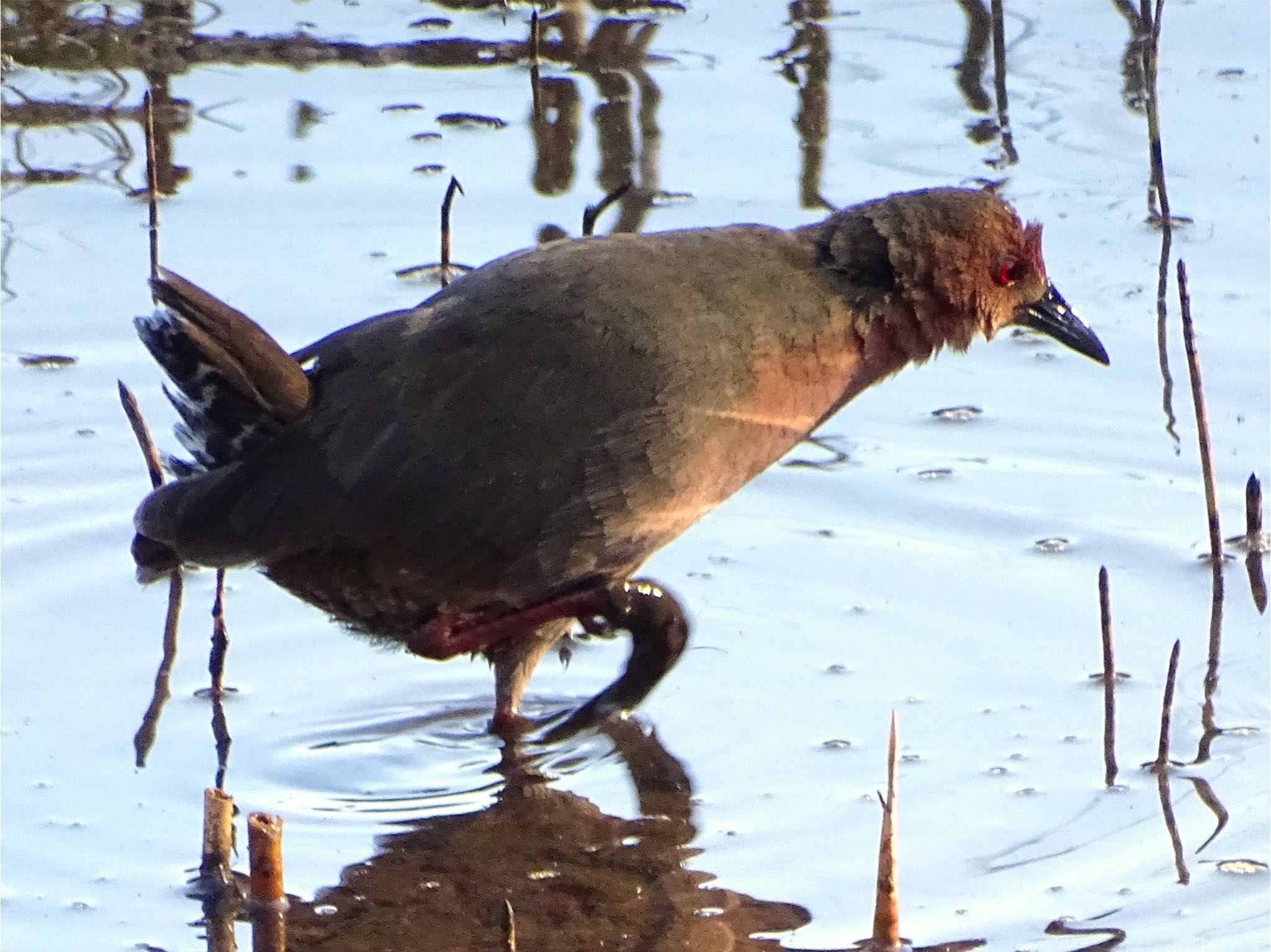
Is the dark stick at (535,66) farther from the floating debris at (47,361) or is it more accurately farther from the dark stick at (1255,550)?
the dark stick at (1255,550)

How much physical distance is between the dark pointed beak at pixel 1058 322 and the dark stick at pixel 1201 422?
20cm

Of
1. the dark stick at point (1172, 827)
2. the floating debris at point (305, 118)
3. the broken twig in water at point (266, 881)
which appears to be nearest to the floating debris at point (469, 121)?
the floating debris at point (305, 118)

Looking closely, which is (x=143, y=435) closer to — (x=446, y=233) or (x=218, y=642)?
(x=218, y=642)

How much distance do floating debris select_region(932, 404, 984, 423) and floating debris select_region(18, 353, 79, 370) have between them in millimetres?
2212

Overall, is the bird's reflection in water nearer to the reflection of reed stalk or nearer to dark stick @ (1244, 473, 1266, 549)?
the reflection of reed stalk

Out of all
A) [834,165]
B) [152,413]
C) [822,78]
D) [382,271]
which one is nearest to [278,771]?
[152,413]

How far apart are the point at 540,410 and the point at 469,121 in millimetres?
3207

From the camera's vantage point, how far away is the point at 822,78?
7465 mm

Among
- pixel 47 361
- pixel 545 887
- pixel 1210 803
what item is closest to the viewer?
pixel 545 887

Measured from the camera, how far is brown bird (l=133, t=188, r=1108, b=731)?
4.22 metres

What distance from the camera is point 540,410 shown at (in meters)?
4.22

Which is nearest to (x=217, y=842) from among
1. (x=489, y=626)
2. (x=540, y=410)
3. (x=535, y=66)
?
(x=489, y=626)

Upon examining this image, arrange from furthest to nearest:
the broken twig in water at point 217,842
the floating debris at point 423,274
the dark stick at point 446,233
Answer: the floating debris at point 423,274
the dark stick at point 446,233
the broken twig in water at point 217,842

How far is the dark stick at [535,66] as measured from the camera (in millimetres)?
7301
